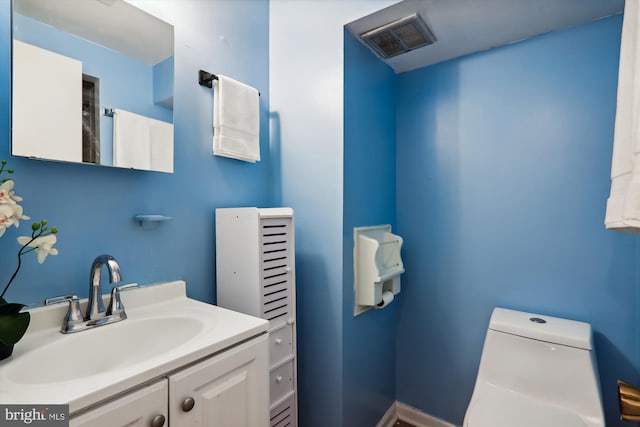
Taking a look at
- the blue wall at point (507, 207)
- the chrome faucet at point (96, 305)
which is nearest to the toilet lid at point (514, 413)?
the blue wall at point (507, 207)

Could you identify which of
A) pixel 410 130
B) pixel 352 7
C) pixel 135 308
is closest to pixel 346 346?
pixel 135 308

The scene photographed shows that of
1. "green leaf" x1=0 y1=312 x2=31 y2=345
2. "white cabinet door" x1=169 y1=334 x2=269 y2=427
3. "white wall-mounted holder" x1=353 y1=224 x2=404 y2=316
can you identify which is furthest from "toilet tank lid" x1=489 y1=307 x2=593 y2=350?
"green leaf" x1=0 y1=312 x2=31 y2=345

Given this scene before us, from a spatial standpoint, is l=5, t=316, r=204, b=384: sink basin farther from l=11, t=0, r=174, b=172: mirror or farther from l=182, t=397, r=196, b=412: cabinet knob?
l=11, t=0, r=174, b=172: mirror

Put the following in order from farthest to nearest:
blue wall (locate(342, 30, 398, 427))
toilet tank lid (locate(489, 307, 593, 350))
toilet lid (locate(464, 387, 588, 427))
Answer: blue wall (locate(342, 30, 398, 427)) → toilet tank lid (locate(489, 307, 593, 350)) → toilet lid (locate(464, 387, 588, 427))

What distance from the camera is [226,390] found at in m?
→ 0.86

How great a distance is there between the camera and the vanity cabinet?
0.65 meters

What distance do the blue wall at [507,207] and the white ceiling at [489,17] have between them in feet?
0.21

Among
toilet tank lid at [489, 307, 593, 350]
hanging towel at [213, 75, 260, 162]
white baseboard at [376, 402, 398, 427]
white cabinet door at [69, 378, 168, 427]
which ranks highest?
hanging towel at [213, 75, 260, 162]

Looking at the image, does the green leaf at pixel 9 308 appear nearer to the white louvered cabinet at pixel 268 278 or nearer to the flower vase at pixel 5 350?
the flower vase at pixel 5 350

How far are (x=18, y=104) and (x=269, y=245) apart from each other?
860mm

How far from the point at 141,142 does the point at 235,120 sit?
42 cm

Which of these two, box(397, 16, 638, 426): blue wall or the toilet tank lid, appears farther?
box(397, 16, 638, 426): blue wall

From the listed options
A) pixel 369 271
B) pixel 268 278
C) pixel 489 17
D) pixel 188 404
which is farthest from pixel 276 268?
pixel 489 17

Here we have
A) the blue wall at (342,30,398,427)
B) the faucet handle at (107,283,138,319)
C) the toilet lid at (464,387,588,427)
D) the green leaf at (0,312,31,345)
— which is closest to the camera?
the green leaf at (0,312,31,345)
